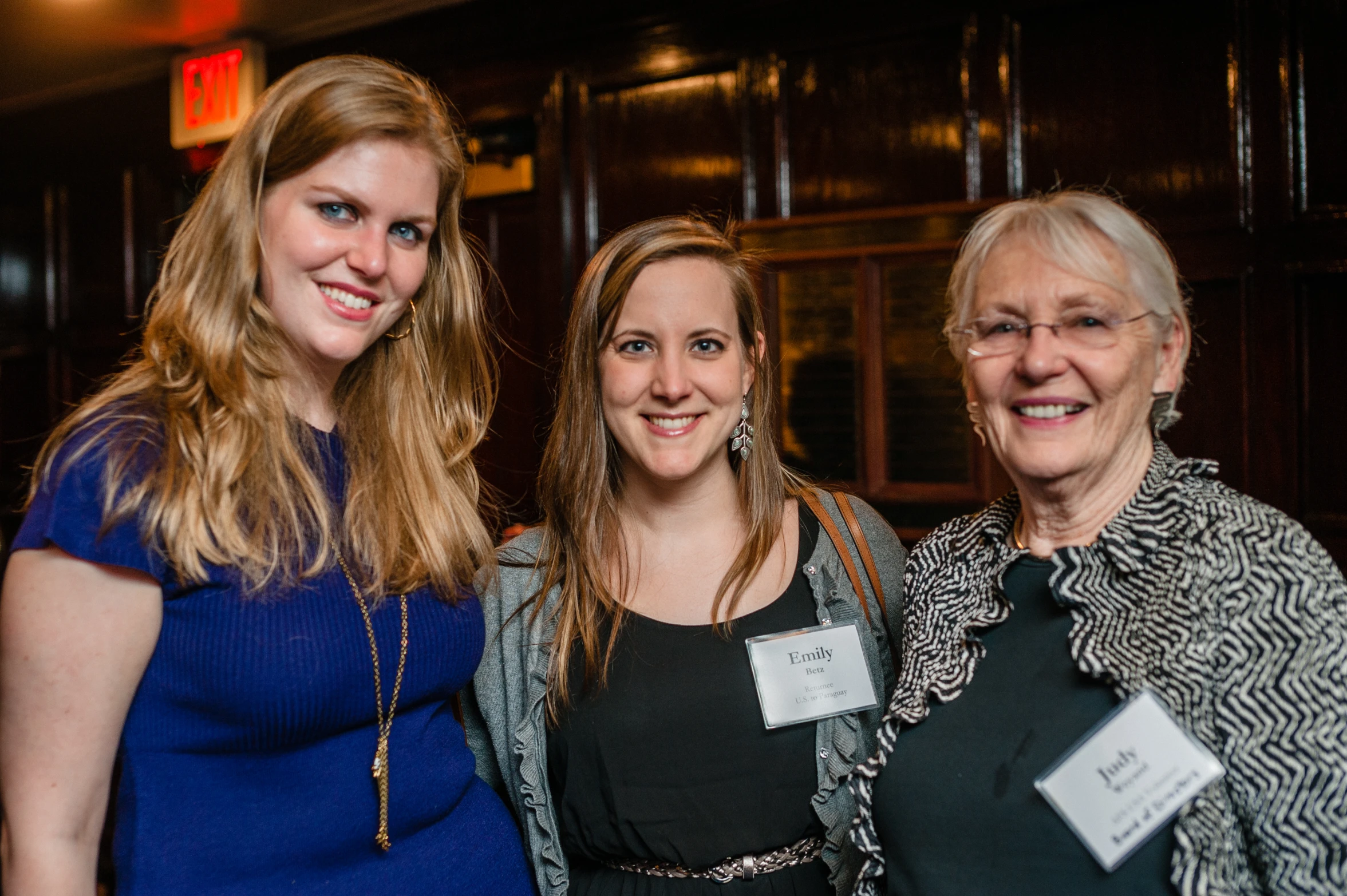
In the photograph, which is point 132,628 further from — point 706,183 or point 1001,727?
point 706,183

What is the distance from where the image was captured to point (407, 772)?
4.65ft

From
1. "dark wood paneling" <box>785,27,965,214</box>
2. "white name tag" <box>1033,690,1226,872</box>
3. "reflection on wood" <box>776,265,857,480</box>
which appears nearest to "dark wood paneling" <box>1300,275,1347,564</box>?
"dark wood paneling" <box>785,27,965,214</box>

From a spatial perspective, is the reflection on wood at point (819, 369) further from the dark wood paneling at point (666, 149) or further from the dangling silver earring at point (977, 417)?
the dangling silver earring at point (977, 417)

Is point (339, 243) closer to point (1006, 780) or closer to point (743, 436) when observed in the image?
→ point (743, 436)

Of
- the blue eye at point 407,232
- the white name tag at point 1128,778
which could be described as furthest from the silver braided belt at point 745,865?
A: the blue eye at point 407,232

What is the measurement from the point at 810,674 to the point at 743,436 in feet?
1.52

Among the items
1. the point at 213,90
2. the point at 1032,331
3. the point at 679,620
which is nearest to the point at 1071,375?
the point at 1032,331

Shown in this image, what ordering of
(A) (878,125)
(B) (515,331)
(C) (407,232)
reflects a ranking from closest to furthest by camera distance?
(C) (407,232), (A) (878,125), (B) (515,331)

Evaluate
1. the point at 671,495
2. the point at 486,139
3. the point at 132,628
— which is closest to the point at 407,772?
the point at 132,628

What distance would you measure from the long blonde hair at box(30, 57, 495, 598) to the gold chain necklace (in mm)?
37

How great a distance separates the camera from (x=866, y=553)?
187cm

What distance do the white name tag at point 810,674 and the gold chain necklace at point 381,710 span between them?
22.3 inches

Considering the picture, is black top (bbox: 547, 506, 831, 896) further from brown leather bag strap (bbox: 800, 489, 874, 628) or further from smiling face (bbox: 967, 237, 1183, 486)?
smiling face (bbox: 967, 237, 1183, 486)

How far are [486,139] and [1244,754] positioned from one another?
381 cm
